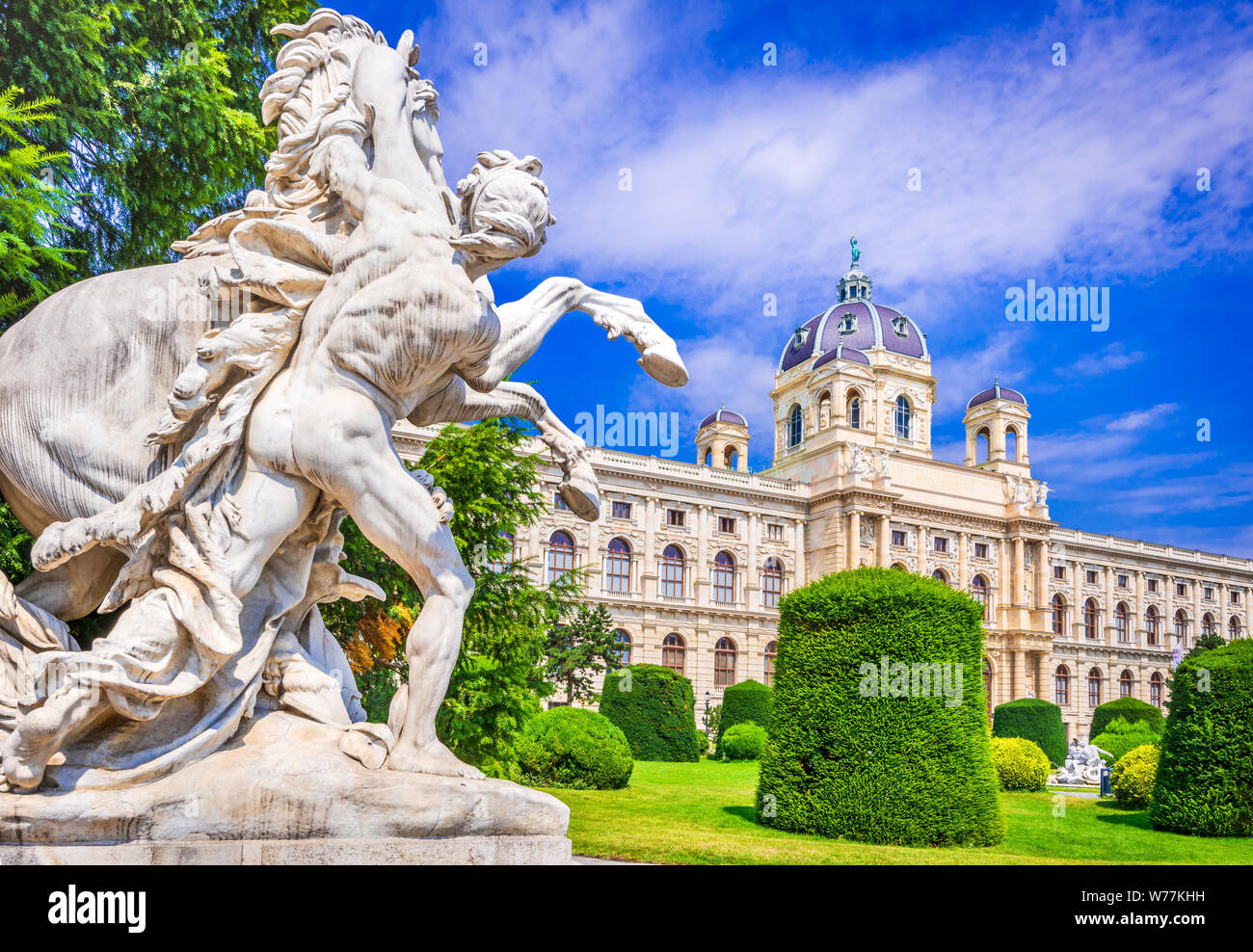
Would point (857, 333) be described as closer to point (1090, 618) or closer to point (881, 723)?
point (1090, 618)

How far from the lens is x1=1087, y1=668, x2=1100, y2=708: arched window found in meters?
50.4

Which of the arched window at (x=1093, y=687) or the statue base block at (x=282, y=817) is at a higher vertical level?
the statue base block at (x=282, y=817)

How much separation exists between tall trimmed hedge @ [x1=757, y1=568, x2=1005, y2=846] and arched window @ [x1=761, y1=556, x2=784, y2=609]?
32843 mm

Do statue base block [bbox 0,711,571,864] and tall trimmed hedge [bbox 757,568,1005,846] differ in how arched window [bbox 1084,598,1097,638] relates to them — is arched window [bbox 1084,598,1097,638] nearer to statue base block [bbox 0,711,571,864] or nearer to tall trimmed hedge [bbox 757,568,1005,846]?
tall trimmed hedge [bbox 757,568,1005,846]

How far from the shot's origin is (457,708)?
9.33 m

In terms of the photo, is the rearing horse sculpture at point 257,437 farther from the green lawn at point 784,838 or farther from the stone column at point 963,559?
the stone column at point 963,559

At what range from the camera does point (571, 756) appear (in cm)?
1343

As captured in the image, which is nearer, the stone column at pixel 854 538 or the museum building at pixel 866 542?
the museum building at pixel 866 542

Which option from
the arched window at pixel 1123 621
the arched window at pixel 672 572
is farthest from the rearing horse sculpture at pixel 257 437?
the arched window at pixel 1123 621

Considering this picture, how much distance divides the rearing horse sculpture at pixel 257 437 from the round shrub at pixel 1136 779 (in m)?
14.3

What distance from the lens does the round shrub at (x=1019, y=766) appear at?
17406 millimetres
